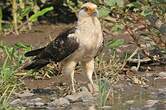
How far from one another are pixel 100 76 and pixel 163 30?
3.14 ft

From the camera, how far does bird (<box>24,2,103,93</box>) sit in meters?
7.84

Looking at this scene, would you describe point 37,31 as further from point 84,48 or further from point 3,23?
point 84,48

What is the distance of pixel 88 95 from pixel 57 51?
25.5 inches

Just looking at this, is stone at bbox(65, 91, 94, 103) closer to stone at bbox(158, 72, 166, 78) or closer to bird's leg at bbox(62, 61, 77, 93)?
bird's leg at bbox(62, 61, 77, 93)

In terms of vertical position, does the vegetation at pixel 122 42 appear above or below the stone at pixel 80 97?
above

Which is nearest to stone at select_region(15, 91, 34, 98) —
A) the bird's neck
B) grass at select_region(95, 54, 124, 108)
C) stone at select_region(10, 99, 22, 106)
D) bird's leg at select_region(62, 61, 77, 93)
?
stone at select_region(10, 99, 22, 106)

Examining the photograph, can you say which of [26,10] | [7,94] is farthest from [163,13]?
[26,10]

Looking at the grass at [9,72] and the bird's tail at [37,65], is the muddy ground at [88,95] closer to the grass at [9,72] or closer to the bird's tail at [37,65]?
the grass at [9,72]

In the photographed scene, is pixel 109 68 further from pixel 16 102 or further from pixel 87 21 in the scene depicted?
pixel 16 102

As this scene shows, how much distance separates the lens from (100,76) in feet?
27.8

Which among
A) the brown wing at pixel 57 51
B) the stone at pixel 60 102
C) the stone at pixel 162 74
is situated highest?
the brown wing at pixel 57 51

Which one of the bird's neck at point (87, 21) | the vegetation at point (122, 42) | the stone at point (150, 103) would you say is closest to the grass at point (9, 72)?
the vegetation at point (122, 42)

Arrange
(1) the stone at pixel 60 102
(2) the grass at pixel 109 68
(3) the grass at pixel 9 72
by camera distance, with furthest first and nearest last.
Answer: (2) the grass at pixel 109 68 → (1) the stone at pixel 60 102 → (3) the grass at pixel 9 72

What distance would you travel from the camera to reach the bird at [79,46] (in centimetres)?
784
